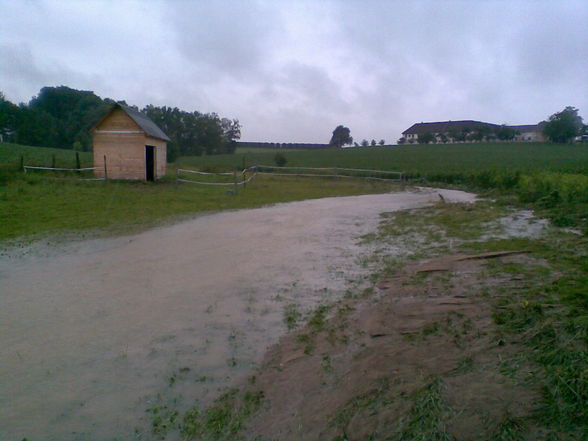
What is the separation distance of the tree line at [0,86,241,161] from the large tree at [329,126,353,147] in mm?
24317

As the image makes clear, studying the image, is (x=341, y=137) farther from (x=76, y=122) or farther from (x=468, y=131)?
(x=76, y=122)

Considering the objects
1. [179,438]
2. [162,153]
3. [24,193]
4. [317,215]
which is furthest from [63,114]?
[179,438]

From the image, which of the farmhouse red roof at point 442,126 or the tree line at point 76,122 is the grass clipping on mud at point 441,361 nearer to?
the tree line at point 76,122

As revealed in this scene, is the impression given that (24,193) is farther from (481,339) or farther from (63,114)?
(63,114)

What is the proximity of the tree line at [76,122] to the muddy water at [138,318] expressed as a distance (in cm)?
5153

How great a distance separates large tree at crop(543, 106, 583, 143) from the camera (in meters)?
54.7

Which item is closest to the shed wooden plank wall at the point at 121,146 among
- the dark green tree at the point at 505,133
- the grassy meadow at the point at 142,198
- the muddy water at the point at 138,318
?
the grassy meadow at the point at 142,198

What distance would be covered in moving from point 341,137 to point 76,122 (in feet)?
171

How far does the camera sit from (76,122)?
229ft

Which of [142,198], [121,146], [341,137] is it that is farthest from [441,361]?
[341,137]

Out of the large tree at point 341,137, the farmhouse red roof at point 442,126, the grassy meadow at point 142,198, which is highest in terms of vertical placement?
the farmhouse red roof at point 442,126

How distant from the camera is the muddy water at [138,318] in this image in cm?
406

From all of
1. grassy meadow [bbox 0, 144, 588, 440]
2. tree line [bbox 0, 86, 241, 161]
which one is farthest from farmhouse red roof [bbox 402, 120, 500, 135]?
grassy meadow [bbox 0, 144, 588, 440]

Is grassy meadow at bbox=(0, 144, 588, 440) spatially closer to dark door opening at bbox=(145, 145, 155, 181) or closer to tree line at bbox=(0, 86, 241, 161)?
dark door opening at bbox=(145, 145, 155, 181)
